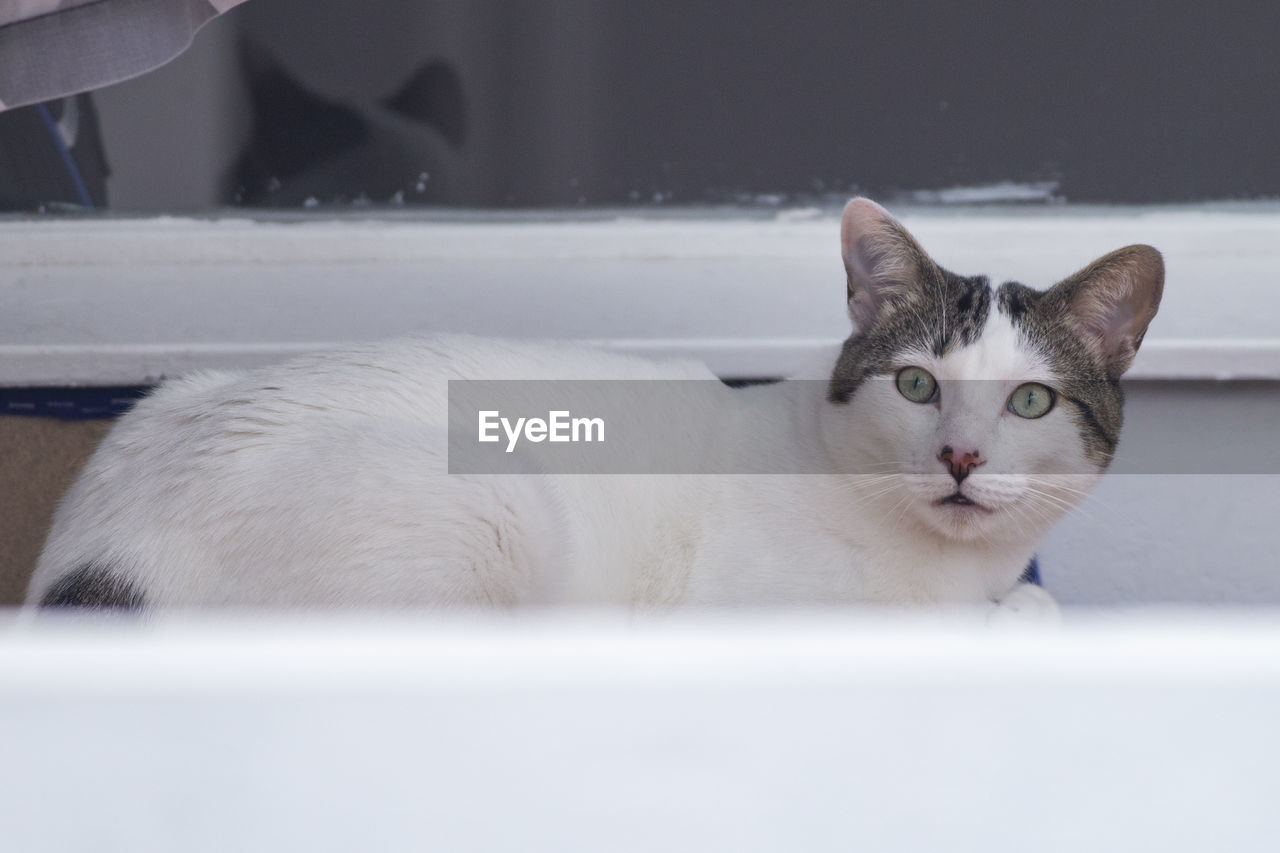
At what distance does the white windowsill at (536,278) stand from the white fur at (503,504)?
0.49m

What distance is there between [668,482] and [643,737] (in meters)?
0.87

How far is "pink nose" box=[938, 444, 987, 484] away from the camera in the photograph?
107 centimetres

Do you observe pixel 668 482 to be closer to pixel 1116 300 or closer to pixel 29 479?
pixel 1116 300

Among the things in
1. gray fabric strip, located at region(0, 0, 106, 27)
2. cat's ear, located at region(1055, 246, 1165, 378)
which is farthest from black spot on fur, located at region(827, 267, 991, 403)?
gray fabric strip, located at region(0, 0, 106, 27)

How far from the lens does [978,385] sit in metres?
1.12

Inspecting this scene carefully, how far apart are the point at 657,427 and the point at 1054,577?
0.92m

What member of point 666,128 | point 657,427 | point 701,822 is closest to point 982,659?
point 701,822

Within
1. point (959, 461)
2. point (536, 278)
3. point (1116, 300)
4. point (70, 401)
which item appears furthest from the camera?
point (536, 278)

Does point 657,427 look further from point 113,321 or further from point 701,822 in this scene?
point 113,321

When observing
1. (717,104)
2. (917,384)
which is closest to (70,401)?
(717,104)

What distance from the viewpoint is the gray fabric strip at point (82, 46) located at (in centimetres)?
105

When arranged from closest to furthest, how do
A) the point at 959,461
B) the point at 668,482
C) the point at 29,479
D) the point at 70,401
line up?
the point at 959,461 → the point at 668,482 → the point at 29,479 → the point at 70,401

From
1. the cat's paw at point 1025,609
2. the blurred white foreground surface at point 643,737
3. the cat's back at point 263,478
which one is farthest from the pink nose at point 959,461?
the blurred white foreground surface at point 643,737

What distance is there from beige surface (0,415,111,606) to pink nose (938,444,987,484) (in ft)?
4.59
